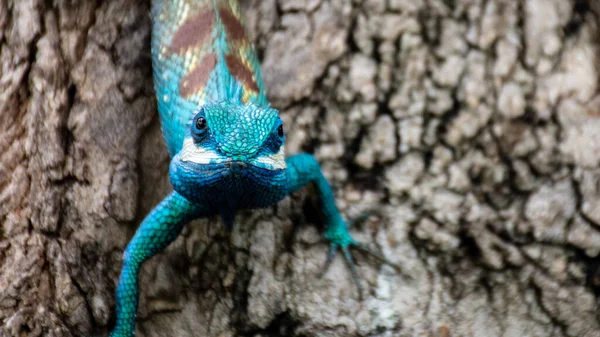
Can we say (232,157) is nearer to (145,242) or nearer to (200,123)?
(200,123)

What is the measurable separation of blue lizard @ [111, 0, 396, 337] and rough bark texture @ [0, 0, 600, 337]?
185 millimetres

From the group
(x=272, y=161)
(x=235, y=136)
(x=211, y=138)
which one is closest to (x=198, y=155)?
(x=211, y=138)

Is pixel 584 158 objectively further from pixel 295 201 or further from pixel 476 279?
pixel 295 201

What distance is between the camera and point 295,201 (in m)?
4.26

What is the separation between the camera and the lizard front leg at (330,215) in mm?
3988

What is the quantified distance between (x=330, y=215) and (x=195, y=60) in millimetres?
1096

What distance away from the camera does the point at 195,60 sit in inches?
158

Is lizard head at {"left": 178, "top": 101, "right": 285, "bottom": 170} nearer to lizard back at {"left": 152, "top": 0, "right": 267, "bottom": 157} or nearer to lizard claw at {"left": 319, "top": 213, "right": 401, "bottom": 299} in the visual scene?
lizard back at {"left": 152, "top": 0, "right": 267, "bottom": 157}

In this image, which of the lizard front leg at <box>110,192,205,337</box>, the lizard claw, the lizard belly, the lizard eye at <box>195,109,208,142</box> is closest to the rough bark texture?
the lizard claw

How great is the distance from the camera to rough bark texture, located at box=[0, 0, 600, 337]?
3.93 meters

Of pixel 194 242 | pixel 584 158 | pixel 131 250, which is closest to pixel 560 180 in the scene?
pixel 584 158

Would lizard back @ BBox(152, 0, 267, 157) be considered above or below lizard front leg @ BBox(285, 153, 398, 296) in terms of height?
above

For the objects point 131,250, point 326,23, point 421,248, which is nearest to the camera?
point 131,250

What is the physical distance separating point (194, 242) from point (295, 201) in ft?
1.97
